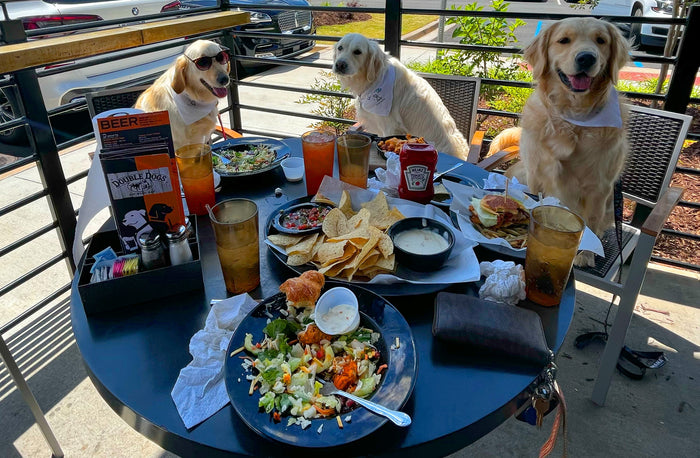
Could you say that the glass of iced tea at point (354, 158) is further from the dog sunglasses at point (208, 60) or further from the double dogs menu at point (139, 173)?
the dog sunglasses at point (208, 60)

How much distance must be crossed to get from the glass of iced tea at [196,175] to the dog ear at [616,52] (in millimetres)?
2441

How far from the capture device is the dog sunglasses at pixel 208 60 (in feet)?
11.0

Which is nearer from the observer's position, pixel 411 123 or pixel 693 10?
pixel 693 10

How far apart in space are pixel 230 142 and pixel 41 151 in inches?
49.8

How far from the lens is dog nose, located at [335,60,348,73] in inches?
155

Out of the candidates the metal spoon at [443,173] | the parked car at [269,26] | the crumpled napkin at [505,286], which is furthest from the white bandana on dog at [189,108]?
the parked car at [269,26]

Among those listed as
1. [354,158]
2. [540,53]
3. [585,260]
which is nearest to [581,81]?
[540,53]

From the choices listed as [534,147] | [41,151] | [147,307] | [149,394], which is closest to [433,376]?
[149,394]

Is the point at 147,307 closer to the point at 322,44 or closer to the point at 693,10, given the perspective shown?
the point at 693,10

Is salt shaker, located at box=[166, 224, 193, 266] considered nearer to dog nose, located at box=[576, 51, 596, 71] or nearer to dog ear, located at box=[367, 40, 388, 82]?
dog nose, located at box=[576, 51, 596, 71]

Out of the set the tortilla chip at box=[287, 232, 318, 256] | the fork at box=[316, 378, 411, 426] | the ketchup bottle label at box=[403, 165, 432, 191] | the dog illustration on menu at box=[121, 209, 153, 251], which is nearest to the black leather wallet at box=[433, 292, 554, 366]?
the fork at box=[316, 378, 411, 426]

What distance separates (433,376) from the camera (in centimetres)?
123

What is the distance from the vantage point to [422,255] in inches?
59.0

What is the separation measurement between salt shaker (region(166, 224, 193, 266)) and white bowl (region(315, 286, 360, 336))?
511 mm
